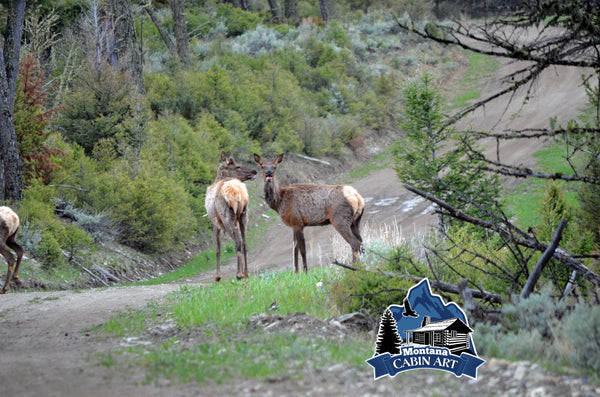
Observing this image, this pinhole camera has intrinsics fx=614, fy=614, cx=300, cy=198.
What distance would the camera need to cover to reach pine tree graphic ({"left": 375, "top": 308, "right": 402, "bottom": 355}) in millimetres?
6148

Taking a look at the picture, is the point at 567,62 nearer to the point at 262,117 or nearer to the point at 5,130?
the point at 5,130

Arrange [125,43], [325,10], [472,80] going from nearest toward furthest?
[125,43] → [472,80] → [325,10]

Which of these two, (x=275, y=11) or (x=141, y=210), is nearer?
(x=141, y=210)

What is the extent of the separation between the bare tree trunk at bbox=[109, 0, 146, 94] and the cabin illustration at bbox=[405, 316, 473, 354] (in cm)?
2077

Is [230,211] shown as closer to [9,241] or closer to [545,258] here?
[9,241]

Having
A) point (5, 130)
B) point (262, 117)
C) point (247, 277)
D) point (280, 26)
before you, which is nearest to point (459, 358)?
point (247, 277)

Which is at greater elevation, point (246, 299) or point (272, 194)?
point (272, 194)

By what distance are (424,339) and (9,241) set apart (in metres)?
10.4

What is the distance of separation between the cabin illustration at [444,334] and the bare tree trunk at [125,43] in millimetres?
20770

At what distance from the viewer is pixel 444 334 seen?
247 inches

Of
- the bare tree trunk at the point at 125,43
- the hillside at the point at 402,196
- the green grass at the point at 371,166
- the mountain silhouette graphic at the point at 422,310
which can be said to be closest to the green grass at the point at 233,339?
the mountain silhouette graphic at the point at 422,310

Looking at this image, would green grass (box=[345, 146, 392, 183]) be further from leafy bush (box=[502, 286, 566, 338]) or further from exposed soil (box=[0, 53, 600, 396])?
leafy bush (box=[502, 286, 566, 338])

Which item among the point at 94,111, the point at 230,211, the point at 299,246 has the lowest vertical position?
the point at 299,246

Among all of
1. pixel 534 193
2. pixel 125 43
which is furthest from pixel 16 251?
pixel 534 193
